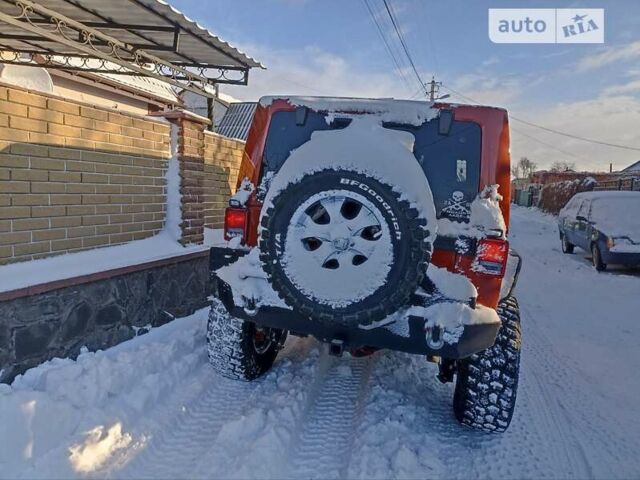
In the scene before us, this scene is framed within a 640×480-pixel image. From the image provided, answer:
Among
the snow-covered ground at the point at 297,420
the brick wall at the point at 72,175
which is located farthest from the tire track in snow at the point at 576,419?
the brick wall at the point at 72,175

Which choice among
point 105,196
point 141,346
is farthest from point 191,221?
point 141,346

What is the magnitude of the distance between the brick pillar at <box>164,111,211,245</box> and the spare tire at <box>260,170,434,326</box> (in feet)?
8.86

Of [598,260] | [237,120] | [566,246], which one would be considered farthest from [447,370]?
[237,120]

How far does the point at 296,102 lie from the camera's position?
3021mm

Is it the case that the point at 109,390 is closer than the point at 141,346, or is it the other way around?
the point at 109,390

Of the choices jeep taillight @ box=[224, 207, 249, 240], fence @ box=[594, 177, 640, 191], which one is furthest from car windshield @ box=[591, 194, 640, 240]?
fence @ box=[594, 177, 640, 191]

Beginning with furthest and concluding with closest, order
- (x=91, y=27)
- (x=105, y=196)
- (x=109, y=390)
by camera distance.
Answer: (x=91, y=27) → (x=105, y=196) → (x=109, y=390)

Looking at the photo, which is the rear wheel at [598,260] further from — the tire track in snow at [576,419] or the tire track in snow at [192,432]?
the tire track in snow at [192,432]

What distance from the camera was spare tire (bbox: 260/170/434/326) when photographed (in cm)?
230

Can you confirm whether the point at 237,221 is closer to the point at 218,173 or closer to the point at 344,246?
the point at 344,246

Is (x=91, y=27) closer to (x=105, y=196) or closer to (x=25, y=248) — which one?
(x=105, y=196)

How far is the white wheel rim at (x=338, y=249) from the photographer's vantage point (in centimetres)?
232

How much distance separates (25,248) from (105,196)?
0.89 metres

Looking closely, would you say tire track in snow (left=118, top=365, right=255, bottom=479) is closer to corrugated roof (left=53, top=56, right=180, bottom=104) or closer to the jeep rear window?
the jeep rear window
